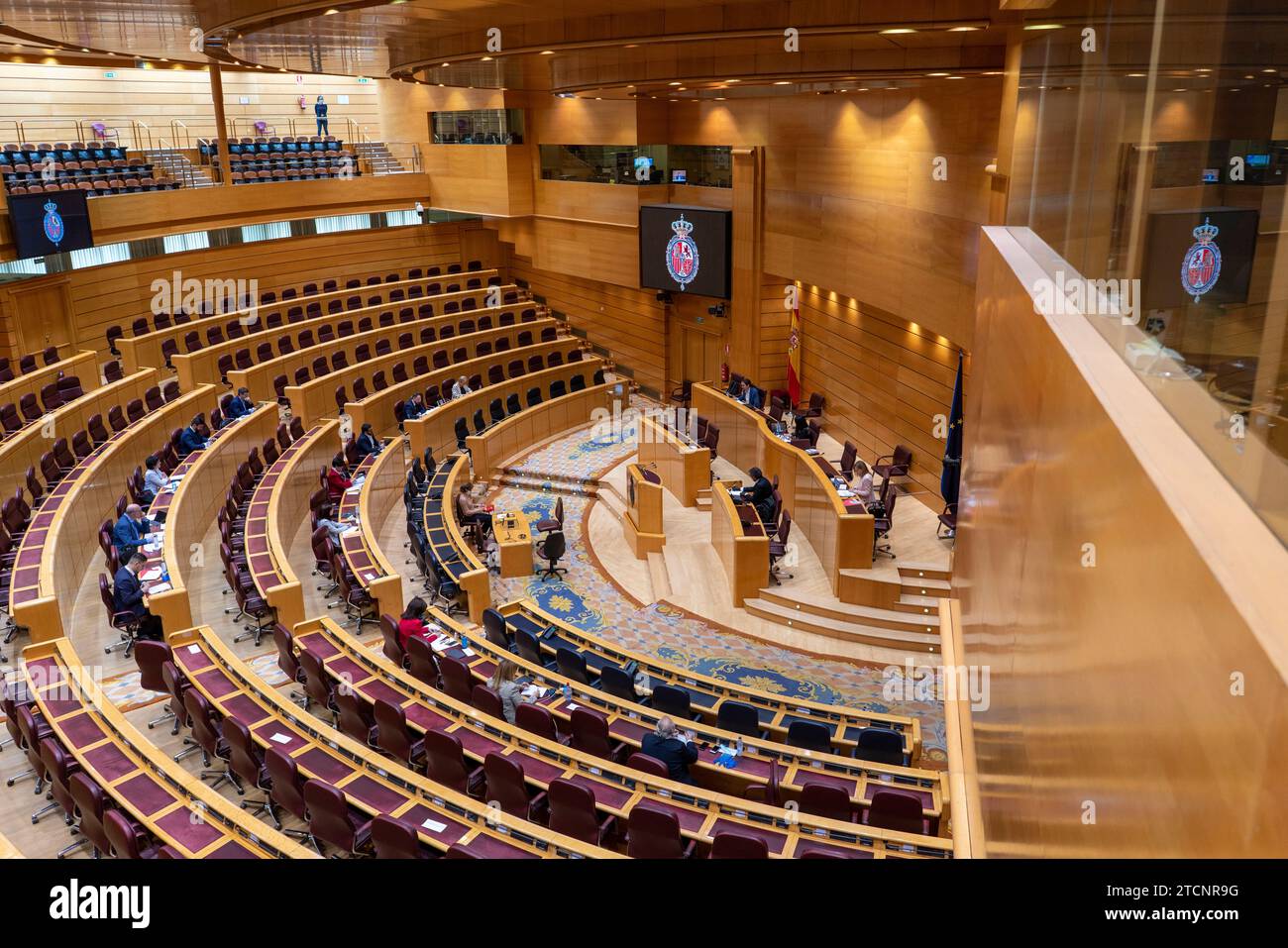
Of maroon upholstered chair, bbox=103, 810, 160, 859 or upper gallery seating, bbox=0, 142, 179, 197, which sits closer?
maroon upholstered chair, bbox=103, 810, 160, 859

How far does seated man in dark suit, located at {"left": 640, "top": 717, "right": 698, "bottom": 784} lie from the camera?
21.4 ft

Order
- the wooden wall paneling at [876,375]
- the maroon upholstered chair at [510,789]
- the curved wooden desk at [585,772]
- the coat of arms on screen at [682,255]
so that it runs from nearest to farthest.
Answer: the curved wooden desk at [585,772] → the maroon upholstered chair at [510,789] → the wooden wall paneling at [876,375] → the coat of arms on screen at [682,255]

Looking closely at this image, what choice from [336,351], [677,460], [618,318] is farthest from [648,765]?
[618,318]

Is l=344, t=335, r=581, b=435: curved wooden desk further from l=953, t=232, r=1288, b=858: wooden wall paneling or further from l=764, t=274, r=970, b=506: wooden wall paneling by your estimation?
l=953, t=232, r=1288, b=858: wooden wall paneling

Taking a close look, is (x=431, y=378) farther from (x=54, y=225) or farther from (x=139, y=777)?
(x=139, y=777)

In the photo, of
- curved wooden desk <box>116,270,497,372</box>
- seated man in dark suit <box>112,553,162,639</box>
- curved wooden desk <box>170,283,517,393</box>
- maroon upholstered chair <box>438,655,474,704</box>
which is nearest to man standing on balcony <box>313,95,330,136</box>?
curved wooden desk <box>116,270,497,372</box>

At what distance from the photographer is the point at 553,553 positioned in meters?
11.9

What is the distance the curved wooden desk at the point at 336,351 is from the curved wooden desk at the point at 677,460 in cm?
510

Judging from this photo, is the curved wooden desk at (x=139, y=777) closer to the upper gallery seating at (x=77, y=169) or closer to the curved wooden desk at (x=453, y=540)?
the curved wooden desk at (x=453, y=540)

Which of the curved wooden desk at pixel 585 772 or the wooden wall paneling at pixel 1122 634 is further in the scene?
the curved wooden desk at pixel 585 772

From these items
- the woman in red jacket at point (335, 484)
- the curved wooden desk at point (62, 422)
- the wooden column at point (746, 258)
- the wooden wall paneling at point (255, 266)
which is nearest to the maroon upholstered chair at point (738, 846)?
the woman in red jacket at point (335, 484)

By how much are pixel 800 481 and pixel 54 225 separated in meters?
11.4

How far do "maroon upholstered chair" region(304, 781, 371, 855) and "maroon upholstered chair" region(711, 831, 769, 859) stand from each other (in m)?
2.06

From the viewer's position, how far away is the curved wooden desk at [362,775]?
5.41 meters
